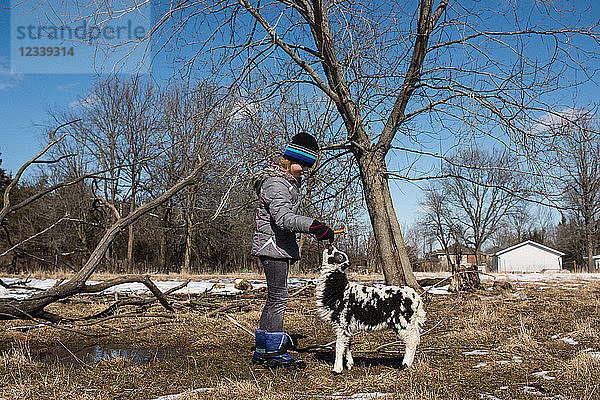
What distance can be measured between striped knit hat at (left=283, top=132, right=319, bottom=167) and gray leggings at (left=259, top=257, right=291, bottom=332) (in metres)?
0.96

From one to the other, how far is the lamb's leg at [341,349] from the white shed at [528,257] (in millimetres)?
58051

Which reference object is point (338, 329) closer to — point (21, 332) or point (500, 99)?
point (500, 99)

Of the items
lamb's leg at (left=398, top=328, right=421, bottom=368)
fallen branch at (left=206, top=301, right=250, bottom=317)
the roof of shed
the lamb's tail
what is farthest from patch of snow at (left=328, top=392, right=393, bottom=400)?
the roof of shed

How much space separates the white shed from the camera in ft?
184

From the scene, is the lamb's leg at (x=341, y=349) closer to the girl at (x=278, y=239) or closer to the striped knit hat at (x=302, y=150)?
the girl at (x=278, y=239)

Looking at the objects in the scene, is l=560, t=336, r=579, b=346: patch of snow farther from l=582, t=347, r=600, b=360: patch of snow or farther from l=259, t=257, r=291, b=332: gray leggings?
l=259, t=257, r=291, b=332: gray leggings

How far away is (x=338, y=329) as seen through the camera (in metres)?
3.79

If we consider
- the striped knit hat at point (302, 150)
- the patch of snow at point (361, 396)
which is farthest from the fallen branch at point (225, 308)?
the patch of snow at point (361, 396)

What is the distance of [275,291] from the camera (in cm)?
411

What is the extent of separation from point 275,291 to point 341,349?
2.63ft

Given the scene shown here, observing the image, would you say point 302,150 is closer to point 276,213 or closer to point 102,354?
point 276,213

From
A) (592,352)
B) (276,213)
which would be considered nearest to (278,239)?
(276,213)

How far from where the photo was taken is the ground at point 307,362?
3.14m

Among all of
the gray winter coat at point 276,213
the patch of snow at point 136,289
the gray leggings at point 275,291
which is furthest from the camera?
the patch of snow at point 136,289
